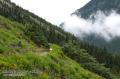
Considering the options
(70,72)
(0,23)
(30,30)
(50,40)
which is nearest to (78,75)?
(70,72)

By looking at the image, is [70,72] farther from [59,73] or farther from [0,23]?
[0,23]

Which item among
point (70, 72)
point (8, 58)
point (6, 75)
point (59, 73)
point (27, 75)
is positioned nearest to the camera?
point (6, 75)

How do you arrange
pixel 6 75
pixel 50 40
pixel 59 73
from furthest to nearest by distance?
pixel 50 40
pixel 59 73
pixel 6 75

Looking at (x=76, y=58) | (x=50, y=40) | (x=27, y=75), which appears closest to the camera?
(x=27, y=75)

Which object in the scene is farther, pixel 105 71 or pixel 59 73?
pixel 105 71

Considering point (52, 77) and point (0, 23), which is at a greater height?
point (0, 23)

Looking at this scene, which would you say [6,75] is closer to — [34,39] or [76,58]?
[34,39]

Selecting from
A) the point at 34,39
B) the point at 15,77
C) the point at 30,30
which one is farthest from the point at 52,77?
the point at 30,30

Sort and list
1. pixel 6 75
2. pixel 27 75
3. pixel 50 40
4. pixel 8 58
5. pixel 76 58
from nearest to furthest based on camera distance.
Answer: pixel 6 75 < pixel 27 75 < pixel 8 58 < pixel 76 58 < pixel 50 40

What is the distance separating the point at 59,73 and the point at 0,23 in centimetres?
7252

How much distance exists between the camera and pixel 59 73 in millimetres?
90375

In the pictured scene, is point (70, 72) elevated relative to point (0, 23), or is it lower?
lower

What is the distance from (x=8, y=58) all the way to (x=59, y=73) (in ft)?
62.5

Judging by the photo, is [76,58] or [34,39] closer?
[34,39]
